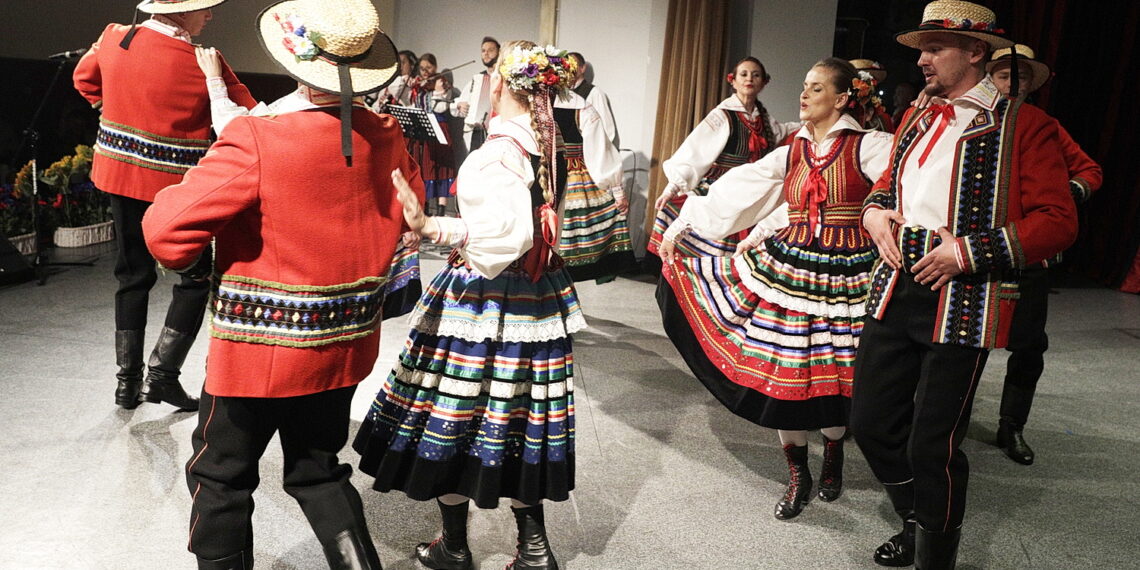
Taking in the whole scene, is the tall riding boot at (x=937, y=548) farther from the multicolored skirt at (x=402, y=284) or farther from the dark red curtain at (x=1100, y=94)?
the dark red curtain at (x=1100, y=94)

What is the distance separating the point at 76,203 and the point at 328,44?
5371 millimetres

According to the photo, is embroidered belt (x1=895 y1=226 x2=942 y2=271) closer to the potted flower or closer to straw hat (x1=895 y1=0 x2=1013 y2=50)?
straw hat (x1=895 y1=0 x2=1013 y2=50)

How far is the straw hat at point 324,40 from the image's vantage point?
1.73 m

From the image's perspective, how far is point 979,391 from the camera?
429cm

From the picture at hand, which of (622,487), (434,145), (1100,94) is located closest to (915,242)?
(622,487)

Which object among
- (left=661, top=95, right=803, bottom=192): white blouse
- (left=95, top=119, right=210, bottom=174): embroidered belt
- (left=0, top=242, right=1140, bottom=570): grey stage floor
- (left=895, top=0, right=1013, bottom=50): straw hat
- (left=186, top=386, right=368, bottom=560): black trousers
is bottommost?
(left=0, top=242, right=1140, bottom=570): grey stage floor

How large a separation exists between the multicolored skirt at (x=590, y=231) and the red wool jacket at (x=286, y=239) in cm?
240

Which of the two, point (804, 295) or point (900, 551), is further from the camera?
point (804, 295)

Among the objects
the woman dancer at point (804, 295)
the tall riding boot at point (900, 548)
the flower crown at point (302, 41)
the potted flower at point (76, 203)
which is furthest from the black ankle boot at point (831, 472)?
the potted flower at point (76, 203)

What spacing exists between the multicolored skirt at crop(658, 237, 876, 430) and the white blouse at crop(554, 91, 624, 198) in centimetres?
180

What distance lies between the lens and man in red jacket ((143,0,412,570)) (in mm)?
1688

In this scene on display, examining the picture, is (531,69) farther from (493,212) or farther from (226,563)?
(226,563)

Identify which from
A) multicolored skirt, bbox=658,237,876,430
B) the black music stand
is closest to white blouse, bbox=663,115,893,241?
multicolored skirt, bbox=658,237,876,430

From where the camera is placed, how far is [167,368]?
3.21 m
